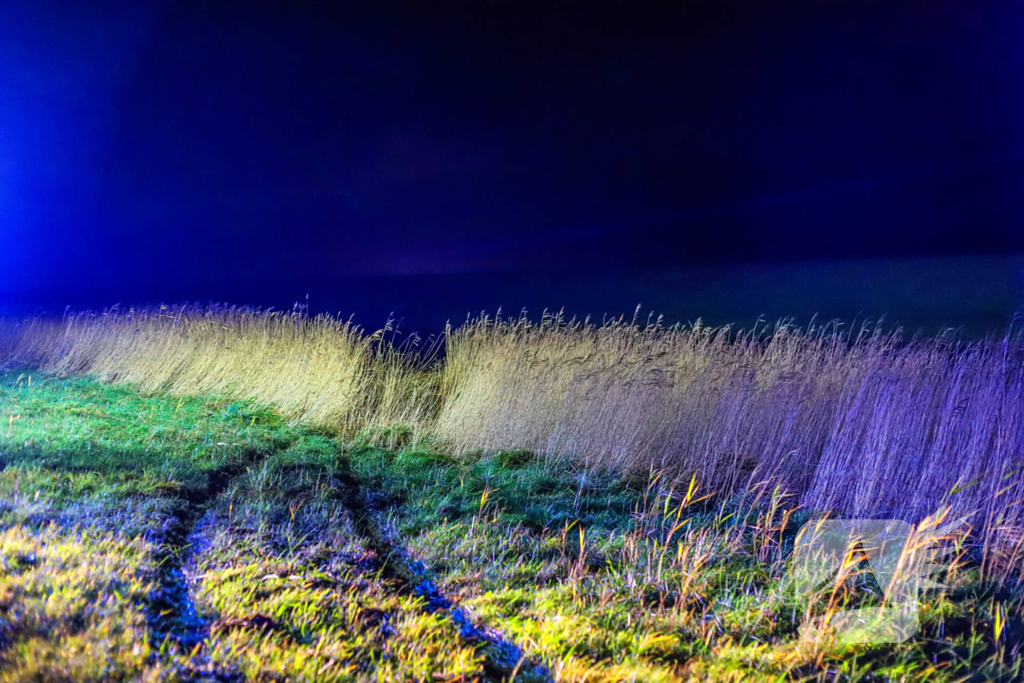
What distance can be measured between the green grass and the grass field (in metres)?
0.01

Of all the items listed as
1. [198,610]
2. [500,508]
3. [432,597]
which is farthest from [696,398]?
[198,610]

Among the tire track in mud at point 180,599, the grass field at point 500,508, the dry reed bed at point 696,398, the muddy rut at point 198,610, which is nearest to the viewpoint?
the tire track in mud at point 180,599

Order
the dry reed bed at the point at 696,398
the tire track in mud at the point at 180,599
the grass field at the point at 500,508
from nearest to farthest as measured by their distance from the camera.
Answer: the tire track in mud at the point at 180,599 → the grass field at the point at 500,508 → the dry reed bed at the point at 696,398

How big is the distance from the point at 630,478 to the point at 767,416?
127 cm

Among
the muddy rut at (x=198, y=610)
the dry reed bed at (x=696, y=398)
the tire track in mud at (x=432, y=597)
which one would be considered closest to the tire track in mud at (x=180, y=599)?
the muddy rut at (x=198, y=610)

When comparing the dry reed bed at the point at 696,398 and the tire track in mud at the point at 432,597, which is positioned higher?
the dry reed bed at the point at 696,398

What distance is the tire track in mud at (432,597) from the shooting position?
8.46 feet

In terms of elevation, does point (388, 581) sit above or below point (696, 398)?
below

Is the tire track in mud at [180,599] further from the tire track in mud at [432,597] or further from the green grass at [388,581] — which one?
the tire track in mud at [432,597]

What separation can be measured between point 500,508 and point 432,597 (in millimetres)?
1316

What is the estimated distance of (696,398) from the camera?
5762 mm

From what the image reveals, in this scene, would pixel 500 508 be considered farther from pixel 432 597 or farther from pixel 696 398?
pixel 696 398

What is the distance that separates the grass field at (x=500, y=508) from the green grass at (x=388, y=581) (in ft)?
0.05

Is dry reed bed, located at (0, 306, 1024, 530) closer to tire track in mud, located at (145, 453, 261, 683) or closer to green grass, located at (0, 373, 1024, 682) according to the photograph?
green grass, located at (0, 373, 1024, 682)
